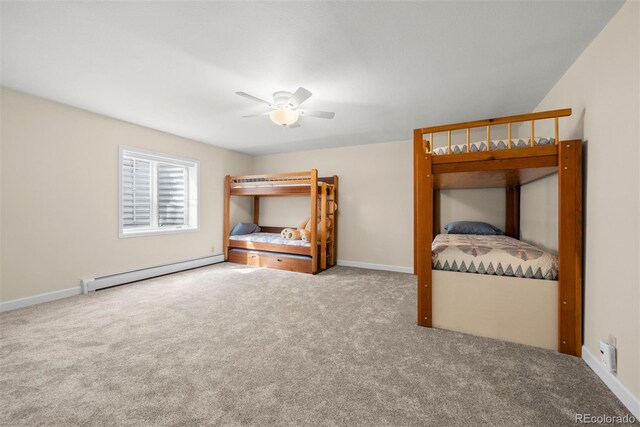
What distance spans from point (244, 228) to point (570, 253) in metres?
4.69

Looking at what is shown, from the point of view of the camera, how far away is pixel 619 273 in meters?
1.42

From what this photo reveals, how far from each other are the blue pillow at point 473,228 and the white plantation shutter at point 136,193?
4663 mm

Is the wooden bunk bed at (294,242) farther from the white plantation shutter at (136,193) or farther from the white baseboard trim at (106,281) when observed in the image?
the white plantation shutter at (136,193)

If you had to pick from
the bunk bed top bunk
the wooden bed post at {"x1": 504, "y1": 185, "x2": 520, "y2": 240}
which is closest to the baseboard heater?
the bunk bed top bunk

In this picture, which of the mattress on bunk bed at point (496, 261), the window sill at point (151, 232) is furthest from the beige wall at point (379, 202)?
the window sill at point (151, 232)

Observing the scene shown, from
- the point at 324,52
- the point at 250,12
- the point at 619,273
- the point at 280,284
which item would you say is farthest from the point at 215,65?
the point at 619,273

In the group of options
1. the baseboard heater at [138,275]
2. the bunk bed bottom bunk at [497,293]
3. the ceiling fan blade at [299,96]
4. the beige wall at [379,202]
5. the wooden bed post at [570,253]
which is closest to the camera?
the wooden bed post at [570,253]

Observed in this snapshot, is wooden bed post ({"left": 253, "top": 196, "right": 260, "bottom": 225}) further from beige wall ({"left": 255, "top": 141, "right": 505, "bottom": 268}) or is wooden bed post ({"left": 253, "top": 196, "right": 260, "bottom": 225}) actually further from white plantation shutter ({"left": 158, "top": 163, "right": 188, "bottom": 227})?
white plantation shutter ({"left": 158, "top": 163, "right": 188, "bottom": 227})

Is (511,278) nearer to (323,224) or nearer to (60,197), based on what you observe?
(323,224)

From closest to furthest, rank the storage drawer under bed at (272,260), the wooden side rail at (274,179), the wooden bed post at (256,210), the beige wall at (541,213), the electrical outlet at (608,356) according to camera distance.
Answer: the electrical outlet at (608,356), the beige wall at (541,213), the storage drawer under bed at (272,260), the wooden side rail at (274,179), the wooden bed post at (256,210)

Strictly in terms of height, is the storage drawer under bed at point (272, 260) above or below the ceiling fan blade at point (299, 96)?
below

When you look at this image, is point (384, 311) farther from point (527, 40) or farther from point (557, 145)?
point (527, 40)

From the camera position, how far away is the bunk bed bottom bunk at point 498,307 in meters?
1.88
